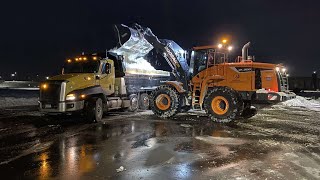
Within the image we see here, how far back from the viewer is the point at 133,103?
18.2 meters

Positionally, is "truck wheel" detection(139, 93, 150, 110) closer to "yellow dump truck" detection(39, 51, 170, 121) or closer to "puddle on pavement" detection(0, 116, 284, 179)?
"yellow dump truck" detection(39, 51, 170, 121)

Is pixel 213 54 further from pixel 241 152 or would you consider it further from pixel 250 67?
pixel 241 152

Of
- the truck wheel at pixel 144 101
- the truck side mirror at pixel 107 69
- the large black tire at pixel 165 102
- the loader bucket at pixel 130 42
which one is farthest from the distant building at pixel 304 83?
the truck side mirror at pixel 107 69

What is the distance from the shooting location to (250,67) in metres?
14.0

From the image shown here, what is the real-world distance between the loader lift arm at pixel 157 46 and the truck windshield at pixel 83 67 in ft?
9.47

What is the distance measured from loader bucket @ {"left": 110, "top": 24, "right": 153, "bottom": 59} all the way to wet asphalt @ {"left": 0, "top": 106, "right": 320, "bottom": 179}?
504 cm

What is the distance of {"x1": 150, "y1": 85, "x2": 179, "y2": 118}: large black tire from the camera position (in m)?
15.4

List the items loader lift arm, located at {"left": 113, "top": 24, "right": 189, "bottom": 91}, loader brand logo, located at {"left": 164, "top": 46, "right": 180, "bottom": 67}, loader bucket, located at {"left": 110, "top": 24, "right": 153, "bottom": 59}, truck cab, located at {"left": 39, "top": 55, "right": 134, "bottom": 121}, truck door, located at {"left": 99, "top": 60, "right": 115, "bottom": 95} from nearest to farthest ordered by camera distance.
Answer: truck cab, located at {"left": 39, "top": 55, "right": 134, "bottom": 121}, truck door, located at {"left": 99, "top": 60, "right": 115, "bottom": 95}, loader lift arm, located at {"left": 113, "top": 24, "right": 189, "bottom": 91}, loader brand logo, located at {"left": 164, "top": 46, "right": 180, "bottom": 67}, loader bucket, located at {"left": 110, "top": 24, "right": 153, "bottom": 59}

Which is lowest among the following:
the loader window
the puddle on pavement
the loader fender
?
the puddle on pavement

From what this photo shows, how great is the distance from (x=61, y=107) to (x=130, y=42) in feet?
18.9

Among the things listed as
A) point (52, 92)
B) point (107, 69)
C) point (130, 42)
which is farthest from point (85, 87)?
point (130, 42)

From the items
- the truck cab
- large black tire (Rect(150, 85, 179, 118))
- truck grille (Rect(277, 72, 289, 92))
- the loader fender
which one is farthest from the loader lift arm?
truck grille (Rect(277, 72, 289, 92))

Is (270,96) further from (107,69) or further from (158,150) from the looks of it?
(107,69)

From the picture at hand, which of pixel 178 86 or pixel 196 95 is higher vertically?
pixel 178 86
